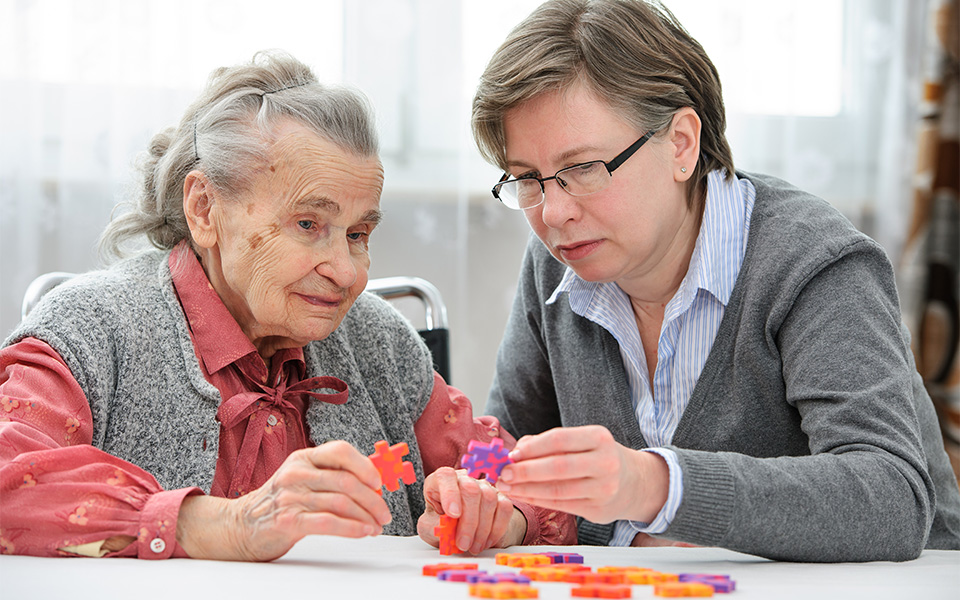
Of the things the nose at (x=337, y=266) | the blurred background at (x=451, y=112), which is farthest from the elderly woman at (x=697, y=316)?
the blurred background at (x=451, y=112)

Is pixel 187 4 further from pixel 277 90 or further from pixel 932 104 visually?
pixel 932 104

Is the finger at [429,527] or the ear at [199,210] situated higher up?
the ear at [199,210]

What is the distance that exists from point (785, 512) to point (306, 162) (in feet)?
2.98

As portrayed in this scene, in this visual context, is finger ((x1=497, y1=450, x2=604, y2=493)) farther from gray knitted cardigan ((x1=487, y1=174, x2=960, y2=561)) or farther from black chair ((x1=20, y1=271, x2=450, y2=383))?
black chair ((x1=20, y1=271, x2=450, y2=383))

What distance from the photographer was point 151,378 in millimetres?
1428

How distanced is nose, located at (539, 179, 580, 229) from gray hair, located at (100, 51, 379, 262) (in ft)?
1.02

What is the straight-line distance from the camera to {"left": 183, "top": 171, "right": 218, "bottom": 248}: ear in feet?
5.10

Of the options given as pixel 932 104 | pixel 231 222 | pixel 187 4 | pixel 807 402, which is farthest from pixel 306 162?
pixel 932 104

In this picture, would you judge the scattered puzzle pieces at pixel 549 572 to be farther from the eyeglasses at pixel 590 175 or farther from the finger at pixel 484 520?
the eyeglasses at pixel 590 175

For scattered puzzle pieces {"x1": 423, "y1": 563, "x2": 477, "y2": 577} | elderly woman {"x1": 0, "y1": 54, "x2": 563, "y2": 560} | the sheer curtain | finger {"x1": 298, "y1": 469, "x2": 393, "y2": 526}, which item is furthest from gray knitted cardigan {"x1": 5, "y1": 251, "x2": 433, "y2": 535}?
the sheer curtain

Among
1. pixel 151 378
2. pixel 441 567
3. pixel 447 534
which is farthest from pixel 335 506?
pixel 151 378

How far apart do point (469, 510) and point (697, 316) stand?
23.4 inches

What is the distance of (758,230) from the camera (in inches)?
63.4

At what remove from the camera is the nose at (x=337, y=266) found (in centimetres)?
151
